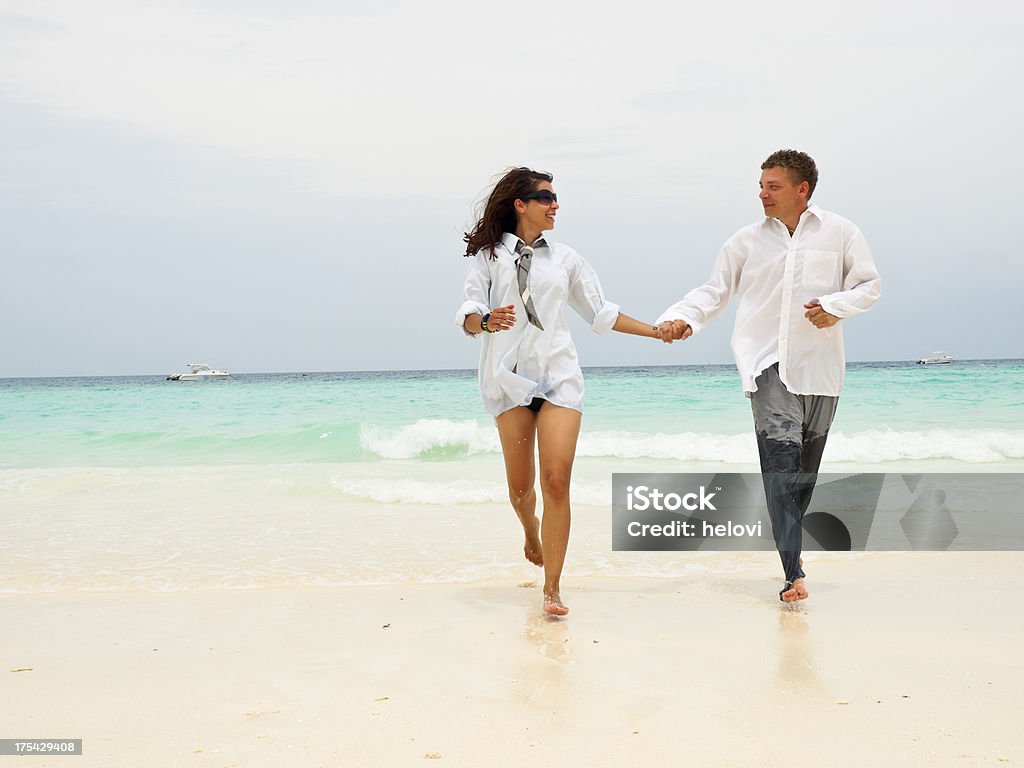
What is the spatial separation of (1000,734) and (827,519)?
4626mm

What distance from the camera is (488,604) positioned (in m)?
4.71

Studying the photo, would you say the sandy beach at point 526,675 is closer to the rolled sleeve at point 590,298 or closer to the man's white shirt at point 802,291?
the man's white shirt at point 802,291

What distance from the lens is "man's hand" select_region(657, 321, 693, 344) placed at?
4.80 metres

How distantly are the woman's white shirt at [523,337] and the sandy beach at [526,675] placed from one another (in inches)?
42.4

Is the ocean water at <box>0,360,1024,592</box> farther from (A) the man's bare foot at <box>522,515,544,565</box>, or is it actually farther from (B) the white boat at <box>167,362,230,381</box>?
(B) the white boat at <box>167,362,230,381</box>

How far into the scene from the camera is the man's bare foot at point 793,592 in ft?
14.9

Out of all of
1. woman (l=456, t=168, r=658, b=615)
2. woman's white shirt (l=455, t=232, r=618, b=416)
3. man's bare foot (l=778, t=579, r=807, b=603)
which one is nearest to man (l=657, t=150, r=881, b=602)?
man's bare foot (l=778, t=579, r=807, b=603)

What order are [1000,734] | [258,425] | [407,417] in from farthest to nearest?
1. [407,417]
2. [258,425]
3. [1000,734]

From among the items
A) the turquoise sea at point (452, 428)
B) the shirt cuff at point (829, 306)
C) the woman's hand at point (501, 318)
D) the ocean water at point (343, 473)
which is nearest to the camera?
the woman's hand at point (501, 318)

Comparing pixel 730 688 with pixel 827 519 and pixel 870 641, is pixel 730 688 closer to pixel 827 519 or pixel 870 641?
pixel 870 641

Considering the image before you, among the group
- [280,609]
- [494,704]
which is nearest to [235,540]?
[280,609]

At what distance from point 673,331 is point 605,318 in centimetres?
39

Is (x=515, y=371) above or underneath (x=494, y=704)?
above

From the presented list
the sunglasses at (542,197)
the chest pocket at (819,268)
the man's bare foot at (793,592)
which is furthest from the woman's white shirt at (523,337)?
the man's bare foot at (793,592)
